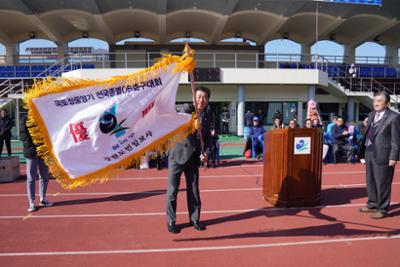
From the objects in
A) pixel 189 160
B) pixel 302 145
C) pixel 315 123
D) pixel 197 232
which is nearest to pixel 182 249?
pixel 197 232

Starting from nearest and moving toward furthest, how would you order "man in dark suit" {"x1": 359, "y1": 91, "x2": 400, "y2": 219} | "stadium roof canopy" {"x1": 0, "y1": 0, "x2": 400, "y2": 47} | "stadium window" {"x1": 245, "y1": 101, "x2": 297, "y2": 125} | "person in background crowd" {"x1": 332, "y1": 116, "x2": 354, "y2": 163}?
1. "man in dark suit" {"x1": 359, "y1": 91, "x2": 400, "y2": 219}
2. "person in background crowd" {"x1": 332, "y1": 116, "x2": 354, "y2": 163}
3. "stadium window" {"x1": 245, "y1": 101, "x2": 297, "y2": 125}
4. "stadium roof canopy" {"x1": 0, "y1": 0, "x2": 400, "y2": 47}

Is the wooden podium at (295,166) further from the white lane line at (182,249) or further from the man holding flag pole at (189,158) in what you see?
the man holding flag pole at (189,158)

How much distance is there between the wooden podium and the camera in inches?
236

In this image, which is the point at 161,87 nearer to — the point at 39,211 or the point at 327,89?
the point at 39,211

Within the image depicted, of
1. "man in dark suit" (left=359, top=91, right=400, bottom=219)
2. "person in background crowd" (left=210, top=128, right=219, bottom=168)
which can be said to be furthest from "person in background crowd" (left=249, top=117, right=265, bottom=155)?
"man in dark suit" (left=359, top=91, right=400, bottom=219)

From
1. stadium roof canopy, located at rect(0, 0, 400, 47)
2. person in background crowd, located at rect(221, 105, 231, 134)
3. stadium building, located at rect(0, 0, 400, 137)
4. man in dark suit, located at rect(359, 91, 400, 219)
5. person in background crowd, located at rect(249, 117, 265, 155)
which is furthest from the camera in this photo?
stadium roof canopy, located at rect(0, 0, 400, 47)

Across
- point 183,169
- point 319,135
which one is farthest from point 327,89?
point 183,169

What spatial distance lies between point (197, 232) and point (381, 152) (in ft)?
10.7

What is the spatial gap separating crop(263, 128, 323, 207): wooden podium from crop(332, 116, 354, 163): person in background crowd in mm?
5781

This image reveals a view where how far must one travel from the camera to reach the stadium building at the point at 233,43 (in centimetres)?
2156

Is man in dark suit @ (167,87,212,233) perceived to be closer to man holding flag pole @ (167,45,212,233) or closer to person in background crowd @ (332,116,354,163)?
man holding flag pole @ (167,45,212,233)

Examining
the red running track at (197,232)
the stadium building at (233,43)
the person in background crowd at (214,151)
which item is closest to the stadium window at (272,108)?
the stadium building at (233,43)

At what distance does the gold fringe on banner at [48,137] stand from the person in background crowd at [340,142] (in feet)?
27.5

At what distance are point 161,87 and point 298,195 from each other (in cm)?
334
